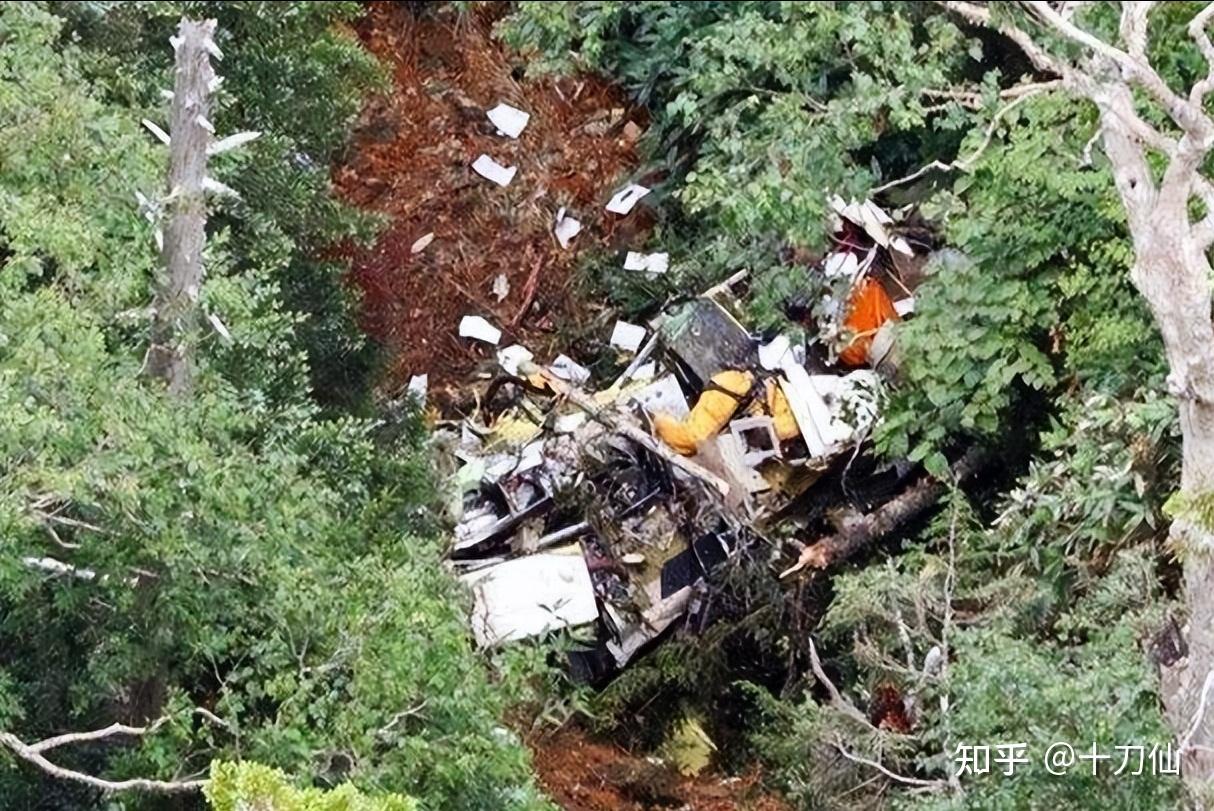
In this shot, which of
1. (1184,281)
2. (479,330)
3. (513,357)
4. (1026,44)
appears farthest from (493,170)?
(1184,281)

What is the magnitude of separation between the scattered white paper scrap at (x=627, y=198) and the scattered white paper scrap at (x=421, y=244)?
4.74ft

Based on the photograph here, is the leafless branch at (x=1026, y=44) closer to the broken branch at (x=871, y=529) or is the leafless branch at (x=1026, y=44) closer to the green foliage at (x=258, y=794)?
the broken branch at (x=871, y=529)

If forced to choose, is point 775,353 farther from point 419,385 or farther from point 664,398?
point 419,385

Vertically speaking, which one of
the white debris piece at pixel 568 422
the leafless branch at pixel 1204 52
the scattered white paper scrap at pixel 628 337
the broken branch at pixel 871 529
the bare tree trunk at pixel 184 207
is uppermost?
the leafless branch at pixel 1204 52

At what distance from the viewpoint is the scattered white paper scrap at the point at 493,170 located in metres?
12.5

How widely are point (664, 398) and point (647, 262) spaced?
1.39m

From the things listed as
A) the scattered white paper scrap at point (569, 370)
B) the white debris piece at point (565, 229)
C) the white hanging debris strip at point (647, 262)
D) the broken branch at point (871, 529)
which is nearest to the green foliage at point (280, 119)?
the scattered white paper scrap at point (569, 370)

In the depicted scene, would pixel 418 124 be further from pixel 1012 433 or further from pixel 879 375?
pixel 1012 433

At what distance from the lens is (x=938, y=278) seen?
8719mm

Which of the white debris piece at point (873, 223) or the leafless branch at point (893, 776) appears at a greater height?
the white debris piece at point (873, 223)

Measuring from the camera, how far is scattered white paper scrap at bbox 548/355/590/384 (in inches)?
438

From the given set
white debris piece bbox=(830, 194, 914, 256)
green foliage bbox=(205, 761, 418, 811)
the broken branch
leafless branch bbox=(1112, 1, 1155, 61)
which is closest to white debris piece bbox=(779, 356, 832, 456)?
the broken branch

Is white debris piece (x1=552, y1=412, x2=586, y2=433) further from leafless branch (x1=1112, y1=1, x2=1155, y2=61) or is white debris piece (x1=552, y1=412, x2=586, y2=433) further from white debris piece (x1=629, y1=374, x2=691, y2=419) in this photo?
leafless branch (x1=1112, y1=1, x2=1155, y2=61)

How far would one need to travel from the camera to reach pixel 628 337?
1108cm
